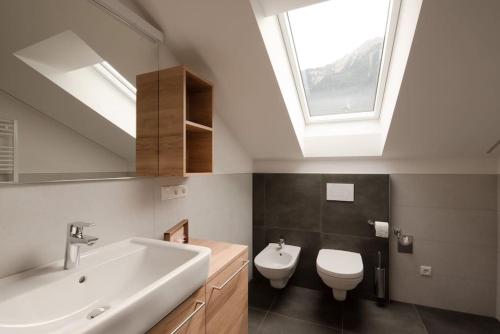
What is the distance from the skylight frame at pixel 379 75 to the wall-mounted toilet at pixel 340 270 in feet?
4.28

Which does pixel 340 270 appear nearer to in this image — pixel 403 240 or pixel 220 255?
pixel 403 240

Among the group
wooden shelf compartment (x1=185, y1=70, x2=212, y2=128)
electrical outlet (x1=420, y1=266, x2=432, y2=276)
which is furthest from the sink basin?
electrical outlet (x1=420, y1=266, x2=432, y2=276)

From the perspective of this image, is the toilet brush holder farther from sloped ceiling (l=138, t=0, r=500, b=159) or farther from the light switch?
sloped ceiling (l=138, t=0, r=500, b=159)

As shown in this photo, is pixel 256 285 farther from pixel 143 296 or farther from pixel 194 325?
pixel 143 296

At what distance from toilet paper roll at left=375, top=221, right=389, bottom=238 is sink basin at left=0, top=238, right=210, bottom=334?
1.78m

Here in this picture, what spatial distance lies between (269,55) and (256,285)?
225 centimetres

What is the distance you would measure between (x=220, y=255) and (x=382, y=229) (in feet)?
5.25

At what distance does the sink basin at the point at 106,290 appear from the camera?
0.64m

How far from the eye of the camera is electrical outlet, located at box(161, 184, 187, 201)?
1449 mm

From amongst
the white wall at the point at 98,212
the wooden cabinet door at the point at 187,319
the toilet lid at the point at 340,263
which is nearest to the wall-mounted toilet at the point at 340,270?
the toilet lid at the point at 340,263

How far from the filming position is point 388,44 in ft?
5.56

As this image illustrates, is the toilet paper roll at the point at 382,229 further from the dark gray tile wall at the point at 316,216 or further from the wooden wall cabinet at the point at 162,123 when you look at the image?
the wooden wall cabinet at the point at 162,123

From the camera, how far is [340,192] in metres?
2.39

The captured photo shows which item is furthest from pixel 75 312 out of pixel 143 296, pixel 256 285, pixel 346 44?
pixel 346 44
